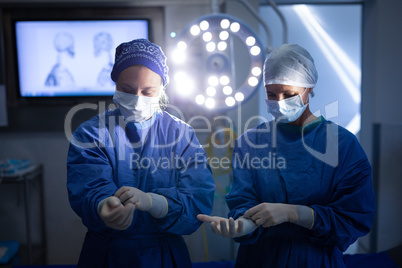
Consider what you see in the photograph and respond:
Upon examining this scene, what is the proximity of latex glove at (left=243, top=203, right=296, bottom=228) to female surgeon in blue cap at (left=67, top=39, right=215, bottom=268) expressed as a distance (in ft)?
0.51

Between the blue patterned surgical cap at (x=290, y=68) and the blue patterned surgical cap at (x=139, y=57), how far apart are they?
0.33m

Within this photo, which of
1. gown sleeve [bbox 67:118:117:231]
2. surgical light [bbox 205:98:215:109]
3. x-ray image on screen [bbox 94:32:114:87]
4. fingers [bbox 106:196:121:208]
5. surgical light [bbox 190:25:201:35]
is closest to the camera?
fingers [bbox 106:196:121:208]

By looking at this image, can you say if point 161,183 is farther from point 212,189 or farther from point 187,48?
point 187,48

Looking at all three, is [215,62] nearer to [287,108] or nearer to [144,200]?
[287,108]

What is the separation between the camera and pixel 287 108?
100 centimetres

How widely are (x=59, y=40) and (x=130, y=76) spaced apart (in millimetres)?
1430

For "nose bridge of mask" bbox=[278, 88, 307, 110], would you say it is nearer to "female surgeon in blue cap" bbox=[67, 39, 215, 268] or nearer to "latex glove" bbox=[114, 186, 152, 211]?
"female surgeon in blue cap" bbox=[67, 39, 215, 268]

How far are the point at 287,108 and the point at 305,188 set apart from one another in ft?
0.81

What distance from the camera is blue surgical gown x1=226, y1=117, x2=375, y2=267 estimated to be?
3.10ft

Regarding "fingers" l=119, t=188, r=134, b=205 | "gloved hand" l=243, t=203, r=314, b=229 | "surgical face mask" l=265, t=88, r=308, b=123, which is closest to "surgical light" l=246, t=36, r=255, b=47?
"surgical face mask" l=265, t=88, r=308, b=123

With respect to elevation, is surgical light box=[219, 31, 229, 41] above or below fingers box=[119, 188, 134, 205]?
above

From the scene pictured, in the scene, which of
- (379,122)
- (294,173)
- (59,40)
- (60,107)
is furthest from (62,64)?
(379,122)

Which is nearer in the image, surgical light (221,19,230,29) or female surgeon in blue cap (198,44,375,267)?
female surgeon in blue cap (198,44,375,267)

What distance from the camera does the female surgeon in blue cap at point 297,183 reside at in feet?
3.07
